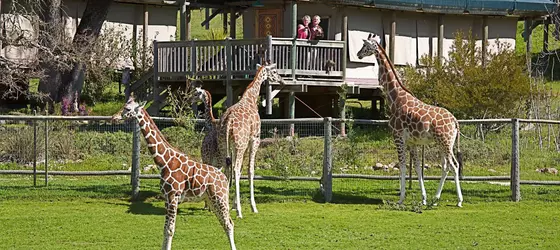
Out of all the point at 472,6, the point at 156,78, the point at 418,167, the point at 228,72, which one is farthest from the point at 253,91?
the point at 472,6

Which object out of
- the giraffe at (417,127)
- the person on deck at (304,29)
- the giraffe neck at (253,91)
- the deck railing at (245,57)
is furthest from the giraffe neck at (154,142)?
the person on deck at (304,29)

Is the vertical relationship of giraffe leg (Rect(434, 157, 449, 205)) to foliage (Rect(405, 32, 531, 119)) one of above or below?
below

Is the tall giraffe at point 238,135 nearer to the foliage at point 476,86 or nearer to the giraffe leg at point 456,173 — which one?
the giraffe leg at point 456,173

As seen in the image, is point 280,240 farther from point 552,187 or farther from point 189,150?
point 552,187

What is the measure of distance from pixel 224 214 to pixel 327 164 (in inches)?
235

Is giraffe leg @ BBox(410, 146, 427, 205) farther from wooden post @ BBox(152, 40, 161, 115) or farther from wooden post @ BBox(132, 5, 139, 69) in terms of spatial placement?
wooden post @ BBox(132, 5, 139, 69)

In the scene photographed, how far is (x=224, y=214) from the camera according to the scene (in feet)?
40.4

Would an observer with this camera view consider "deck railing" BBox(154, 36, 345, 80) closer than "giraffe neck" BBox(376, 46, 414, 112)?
No

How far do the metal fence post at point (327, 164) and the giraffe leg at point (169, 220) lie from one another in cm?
588

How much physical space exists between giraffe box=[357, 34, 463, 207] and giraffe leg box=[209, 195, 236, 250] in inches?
226

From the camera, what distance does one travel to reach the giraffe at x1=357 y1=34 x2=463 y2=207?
57.6ft

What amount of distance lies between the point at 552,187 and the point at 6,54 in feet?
62.7

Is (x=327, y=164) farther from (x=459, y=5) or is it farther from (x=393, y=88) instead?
(x=459, y=5)

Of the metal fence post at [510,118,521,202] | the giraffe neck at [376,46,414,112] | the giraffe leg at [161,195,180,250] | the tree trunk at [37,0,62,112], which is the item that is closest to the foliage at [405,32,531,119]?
the metal fence post at [510,118,521,202]
